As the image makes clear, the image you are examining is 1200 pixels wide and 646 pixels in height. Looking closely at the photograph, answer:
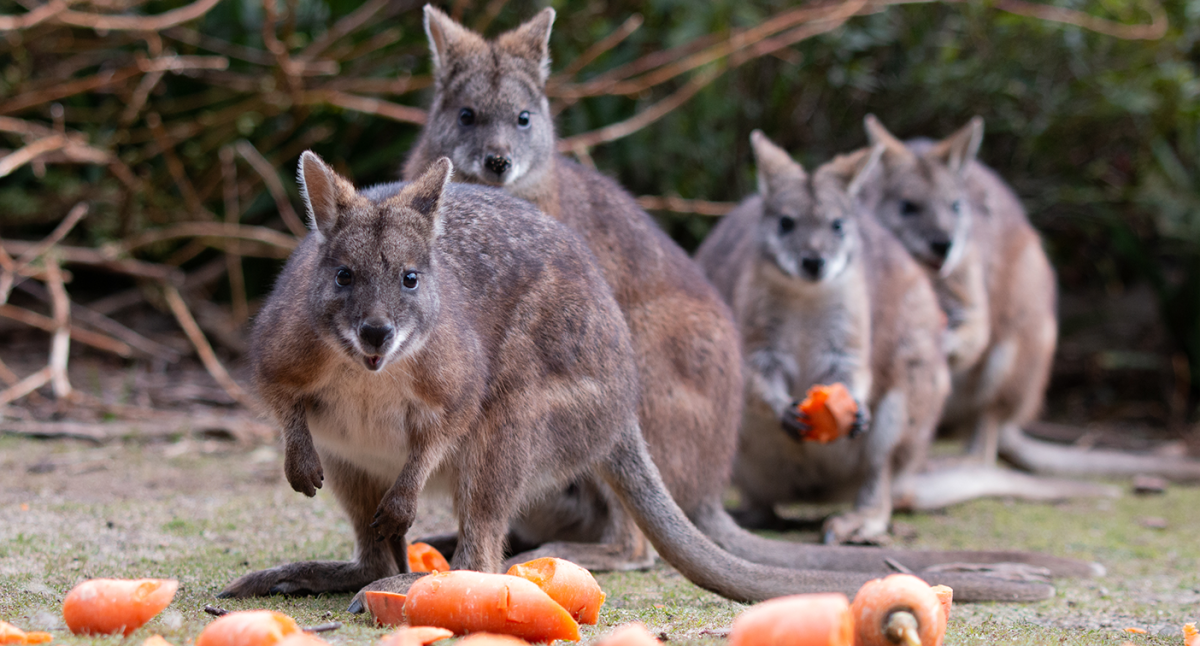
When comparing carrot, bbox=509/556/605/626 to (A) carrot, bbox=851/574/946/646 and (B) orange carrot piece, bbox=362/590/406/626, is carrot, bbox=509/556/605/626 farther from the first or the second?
(A) carrot, bbox=851/574/946/646

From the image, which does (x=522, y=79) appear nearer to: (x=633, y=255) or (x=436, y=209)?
(x=633, y=255)

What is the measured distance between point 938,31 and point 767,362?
3662 mm

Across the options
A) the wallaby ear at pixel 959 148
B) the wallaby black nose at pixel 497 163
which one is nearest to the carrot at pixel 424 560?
the wallaby black nose at pixel 497 163

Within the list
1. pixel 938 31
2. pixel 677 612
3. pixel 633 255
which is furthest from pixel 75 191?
pixel 938 31

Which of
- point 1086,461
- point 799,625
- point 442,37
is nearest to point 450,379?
point 799,625

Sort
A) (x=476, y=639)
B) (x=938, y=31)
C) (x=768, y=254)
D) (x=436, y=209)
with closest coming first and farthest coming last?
(x=476, y=639) < (x=436, y=209) < (x=768, y=254) < (x=938, y=31)

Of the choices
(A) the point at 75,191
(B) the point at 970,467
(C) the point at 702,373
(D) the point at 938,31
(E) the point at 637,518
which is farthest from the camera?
(D) the point at 938,31

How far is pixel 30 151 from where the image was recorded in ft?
17.7

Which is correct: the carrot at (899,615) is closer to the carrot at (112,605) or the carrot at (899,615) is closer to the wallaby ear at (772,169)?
the carrot at (112,605)

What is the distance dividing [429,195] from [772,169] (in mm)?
2505

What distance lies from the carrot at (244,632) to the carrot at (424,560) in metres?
1.19

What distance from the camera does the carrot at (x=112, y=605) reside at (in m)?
2.39

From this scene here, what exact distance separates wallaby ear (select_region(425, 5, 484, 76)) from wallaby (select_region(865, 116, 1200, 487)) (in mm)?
2508

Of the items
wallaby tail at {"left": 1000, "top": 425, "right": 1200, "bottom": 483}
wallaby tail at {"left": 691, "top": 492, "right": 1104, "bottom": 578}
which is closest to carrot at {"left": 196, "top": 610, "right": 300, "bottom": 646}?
wallaby tail at {"left": 691, "top": 492, "right": 1104, "bottom": 578}
